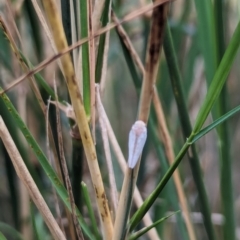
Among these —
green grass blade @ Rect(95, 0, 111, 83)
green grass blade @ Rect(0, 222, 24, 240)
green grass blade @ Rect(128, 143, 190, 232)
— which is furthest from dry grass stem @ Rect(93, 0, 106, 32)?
green grass blade @ Rect(0, 222, 24, 240)

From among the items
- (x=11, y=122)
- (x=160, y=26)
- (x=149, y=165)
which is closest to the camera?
(x=160, y=26)

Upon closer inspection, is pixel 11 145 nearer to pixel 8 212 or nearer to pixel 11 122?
pixel 11 122

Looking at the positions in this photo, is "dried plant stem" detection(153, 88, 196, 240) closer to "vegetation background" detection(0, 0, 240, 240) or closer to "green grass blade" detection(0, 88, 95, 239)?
"vegetation background" detection(0, 0, 240, 240)

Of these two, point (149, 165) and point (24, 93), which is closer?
point (24, 93)

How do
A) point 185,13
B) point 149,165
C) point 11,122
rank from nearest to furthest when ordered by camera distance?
point 11,122 → point 185,13 → point 149,165

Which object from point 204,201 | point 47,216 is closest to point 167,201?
point 204,201

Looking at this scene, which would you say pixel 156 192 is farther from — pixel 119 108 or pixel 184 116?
pixel 119 108

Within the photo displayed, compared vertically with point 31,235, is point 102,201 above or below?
above
